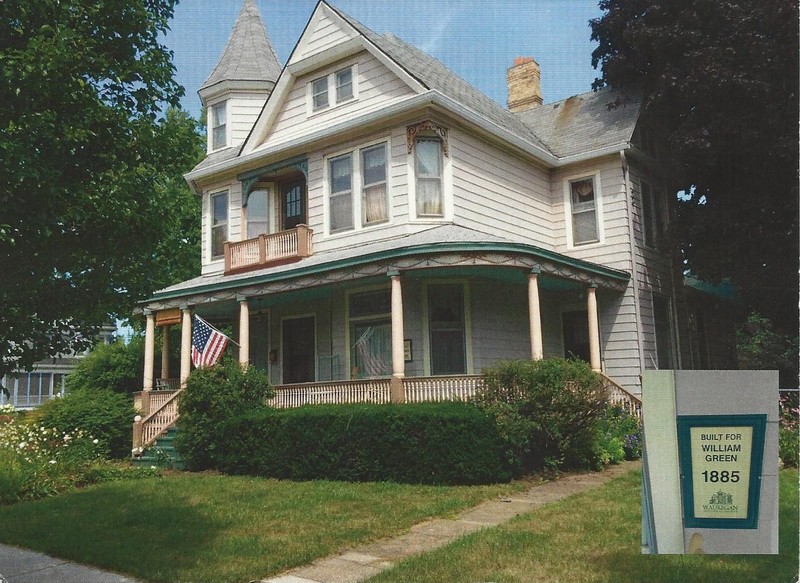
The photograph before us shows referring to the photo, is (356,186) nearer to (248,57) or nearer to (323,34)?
(323,34)

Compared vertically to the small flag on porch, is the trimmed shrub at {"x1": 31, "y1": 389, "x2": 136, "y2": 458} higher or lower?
lower

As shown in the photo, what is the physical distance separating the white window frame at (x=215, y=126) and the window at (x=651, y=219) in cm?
1159

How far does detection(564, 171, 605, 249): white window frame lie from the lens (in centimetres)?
1711

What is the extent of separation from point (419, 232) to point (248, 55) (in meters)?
10.8

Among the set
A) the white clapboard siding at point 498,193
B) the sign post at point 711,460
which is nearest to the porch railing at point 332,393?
the white clapboard siding at point 498,193

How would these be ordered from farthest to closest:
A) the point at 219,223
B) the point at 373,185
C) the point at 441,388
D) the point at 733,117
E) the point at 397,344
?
the point at 219,223 → the point at 373,185 → the point at 733,117 → the point at 397,344 → the point at 441,388

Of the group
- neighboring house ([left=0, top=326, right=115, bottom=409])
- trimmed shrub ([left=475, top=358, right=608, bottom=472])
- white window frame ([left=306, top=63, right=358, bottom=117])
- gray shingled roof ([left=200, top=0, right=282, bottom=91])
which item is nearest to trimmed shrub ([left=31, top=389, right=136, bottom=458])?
white window frame ([left=306, top=63, right=358, bottom=117])

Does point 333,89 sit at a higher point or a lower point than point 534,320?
higher

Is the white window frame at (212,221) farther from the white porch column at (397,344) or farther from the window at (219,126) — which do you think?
the white porch column at (397,344)

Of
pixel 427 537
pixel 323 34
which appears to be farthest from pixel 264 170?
pixel 427 537

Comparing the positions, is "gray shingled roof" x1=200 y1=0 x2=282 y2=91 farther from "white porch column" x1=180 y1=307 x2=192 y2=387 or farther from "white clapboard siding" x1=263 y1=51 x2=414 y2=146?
"white porch column" x1=180 y1=307 x2=192 y2=387

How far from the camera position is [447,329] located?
1499cm

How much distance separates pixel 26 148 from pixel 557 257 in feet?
31.7

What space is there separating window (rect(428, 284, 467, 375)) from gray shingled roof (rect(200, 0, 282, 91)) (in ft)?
32.4
